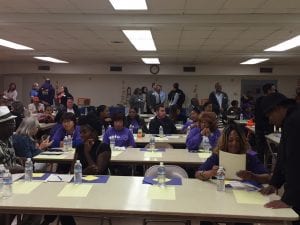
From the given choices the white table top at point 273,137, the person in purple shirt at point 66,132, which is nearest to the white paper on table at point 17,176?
the person in purple shirt at point 66,132

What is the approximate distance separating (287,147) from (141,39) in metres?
7.45

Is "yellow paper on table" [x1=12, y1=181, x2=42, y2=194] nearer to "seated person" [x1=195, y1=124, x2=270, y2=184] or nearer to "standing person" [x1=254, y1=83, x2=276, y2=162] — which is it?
"seated person" [x1=195, y1=124, x2=270, y2=184]

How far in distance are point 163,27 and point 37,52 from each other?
6771 millimetres

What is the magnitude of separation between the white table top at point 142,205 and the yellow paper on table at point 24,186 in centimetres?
6

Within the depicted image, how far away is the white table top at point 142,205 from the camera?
2.56 meters

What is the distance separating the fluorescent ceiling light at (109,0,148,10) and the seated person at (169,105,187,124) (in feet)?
→ 10.1

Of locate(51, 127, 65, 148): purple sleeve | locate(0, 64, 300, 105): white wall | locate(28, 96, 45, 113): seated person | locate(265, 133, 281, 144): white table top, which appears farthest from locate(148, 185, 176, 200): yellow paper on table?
locate(0, 64, 300, 105): white wall

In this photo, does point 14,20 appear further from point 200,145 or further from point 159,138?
point 200,145

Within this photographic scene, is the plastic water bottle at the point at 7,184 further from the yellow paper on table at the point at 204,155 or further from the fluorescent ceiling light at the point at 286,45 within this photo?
the fluorescent ceiling light at the point at 286,45

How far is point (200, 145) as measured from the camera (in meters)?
5.38

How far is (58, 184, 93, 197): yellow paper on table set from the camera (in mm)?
2949

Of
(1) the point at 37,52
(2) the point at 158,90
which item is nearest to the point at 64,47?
(1) the point at 37,52

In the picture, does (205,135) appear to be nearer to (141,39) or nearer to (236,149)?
(236,149)

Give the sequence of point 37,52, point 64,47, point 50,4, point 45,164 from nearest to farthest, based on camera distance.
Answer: point 45,164
point 50,4
point 64,47
point 37,52
